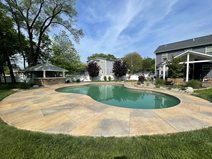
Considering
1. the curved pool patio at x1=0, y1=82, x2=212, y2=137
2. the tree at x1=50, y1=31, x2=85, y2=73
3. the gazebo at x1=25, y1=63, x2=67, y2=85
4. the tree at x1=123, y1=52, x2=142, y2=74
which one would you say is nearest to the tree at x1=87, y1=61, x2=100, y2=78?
the tree at x1=50, y1=31, x2=85, y2=73

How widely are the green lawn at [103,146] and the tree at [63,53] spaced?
22825 millimetres

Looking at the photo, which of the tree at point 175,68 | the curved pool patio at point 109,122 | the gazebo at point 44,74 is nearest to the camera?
the curved pool patio at point 109,122

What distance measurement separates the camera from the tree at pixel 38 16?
17094 mm

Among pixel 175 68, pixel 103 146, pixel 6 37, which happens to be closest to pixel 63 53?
pixel 6 37

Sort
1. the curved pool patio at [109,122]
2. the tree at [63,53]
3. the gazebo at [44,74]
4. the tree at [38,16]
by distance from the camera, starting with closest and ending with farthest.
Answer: the curved pool patio at [109,122] < the tree at [38,16] < the gazebo at [44,74] < the tree at [63,53]

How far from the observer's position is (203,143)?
3.08 meters

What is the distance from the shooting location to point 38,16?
1922cm

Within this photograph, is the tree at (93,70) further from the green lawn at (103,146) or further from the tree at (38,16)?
the green lawn at (103,146)

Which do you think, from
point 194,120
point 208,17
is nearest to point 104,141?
point 194,120

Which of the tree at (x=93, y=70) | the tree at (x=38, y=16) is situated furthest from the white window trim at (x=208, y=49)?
the tree at (x=38, y=16)

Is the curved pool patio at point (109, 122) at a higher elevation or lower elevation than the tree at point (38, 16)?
lower

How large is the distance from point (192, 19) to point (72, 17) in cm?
1610

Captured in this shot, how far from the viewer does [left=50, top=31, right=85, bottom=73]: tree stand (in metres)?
24.9

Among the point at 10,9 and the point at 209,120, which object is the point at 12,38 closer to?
the point at 10,9
